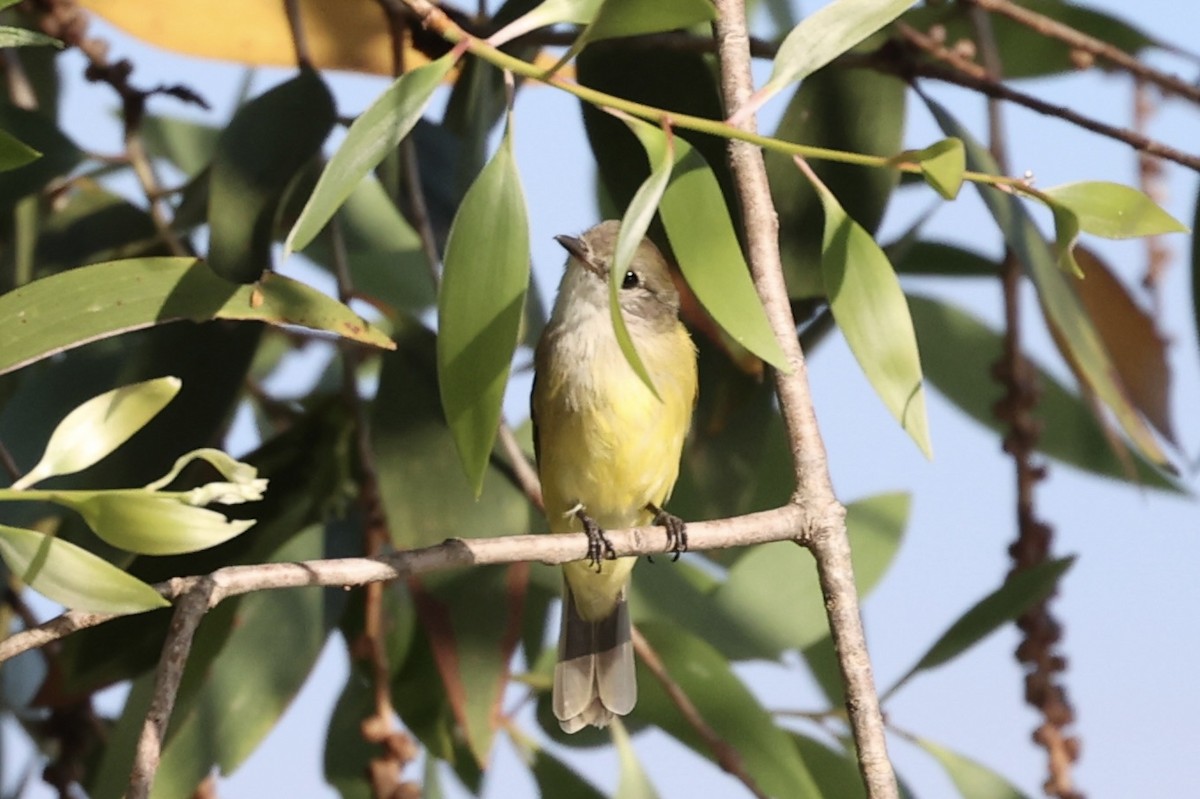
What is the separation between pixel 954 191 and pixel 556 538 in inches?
18.2

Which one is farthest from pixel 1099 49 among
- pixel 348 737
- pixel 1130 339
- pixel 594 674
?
pixel 348 737

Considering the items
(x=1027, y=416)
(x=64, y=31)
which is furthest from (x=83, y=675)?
(x=1027, y=416)

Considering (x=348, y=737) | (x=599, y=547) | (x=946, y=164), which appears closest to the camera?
(x=946, y=164)

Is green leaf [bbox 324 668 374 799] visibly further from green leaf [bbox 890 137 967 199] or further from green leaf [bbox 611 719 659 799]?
green leaf [bbox 890 137 967 199]

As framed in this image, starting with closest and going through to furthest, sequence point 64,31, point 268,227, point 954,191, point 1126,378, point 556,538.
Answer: point 954,191, point 556,538, point 268,227, point 64,31, point 1126,378

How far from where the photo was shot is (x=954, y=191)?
3.50 ft

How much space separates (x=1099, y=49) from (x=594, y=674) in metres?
1.01

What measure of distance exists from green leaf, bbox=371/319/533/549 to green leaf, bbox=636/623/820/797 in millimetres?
Answer: 283

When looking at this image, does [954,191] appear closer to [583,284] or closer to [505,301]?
[505,301]

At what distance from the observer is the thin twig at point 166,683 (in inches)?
41.5

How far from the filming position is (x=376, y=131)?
3.55 ft

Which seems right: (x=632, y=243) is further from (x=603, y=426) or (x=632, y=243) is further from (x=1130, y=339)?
(x=1130, y=339)

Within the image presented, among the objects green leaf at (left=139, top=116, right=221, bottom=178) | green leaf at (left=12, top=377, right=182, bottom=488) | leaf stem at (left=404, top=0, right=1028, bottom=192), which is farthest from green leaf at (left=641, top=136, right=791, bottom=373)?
green leaf at (left=139, top=116, right=221, bottom=178)

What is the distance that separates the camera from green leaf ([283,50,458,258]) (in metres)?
1.06
